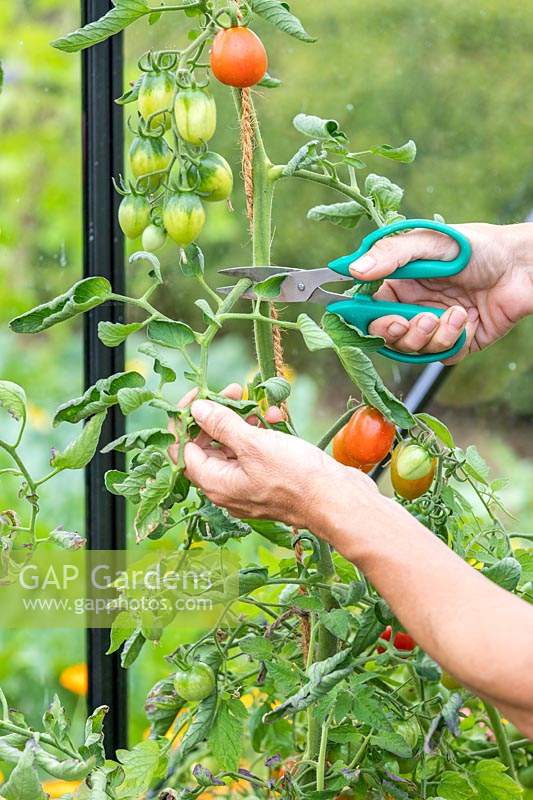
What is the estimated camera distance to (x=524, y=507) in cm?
218

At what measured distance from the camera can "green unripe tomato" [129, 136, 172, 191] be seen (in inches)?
31.9

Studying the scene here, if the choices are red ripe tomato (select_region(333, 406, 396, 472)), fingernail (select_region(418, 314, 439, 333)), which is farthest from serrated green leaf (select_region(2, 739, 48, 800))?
fingernail (select_region(418, 314, 439, 333))

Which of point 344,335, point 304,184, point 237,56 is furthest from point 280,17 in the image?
point 304,184

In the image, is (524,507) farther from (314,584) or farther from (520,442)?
(314,584)

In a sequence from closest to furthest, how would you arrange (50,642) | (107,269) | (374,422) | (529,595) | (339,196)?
1. (374,422)
2. (529,595)
3. (107,269)
4. (50,642)
5. (339,196)

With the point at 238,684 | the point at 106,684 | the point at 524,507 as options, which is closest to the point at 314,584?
the point at 238,684

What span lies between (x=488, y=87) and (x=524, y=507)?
2.72ft

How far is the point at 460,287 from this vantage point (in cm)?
105

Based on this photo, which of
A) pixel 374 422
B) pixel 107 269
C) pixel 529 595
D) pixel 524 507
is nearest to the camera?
pixel 374 422

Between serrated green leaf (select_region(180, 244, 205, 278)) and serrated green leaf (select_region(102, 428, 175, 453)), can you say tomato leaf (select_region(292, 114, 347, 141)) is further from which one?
serrated green leaf (select_region(102, 428, 175, 453))

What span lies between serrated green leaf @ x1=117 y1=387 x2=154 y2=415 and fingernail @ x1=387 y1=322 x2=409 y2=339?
0.23 m

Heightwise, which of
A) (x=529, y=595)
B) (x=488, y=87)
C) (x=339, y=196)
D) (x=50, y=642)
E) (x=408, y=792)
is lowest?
(x=50, y=642)

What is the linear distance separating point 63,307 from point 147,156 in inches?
5.1

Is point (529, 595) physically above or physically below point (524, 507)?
above
